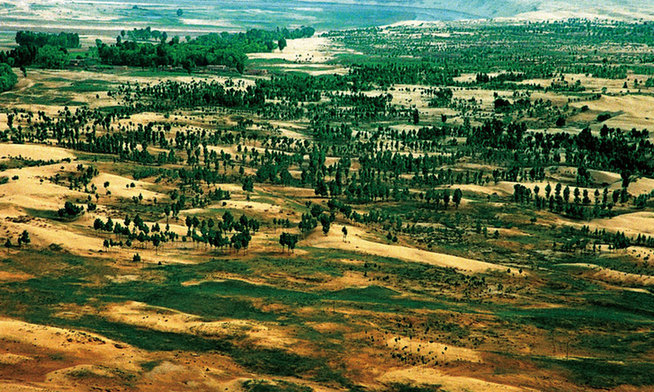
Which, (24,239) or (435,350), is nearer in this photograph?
(435,350)

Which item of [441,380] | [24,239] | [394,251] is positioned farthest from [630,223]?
[24,239]

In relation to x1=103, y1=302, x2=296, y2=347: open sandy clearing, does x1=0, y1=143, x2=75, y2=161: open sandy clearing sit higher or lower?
higher

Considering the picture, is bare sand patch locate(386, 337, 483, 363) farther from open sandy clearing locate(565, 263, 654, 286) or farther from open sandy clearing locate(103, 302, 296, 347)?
open sandy clearing locate(565, 263, 654, 286)

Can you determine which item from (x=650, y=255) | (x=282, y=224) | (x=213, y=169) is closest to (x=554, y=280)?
(x=650, y=255)

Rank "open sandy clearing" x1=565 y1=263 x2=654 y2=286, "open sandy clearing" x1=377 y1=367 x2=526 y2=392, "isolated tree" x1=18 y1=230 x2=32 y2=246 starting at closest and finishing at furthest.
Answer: "open sandy clearing" x1=377 y1=367 x2=526 y2=392 < "isolated tree" x1=18 y1=230 x2=32 y2=246 < "open sandy clearing" x1=565 y1=263 x2=654 y2=286

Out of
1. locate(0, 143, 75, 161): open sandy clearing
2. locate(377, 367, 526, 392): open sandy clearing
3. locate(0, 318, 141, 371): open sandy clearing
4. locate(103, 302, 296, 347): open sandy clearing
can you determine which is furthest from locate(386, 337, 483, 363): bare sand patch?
locate(0, 143, 75, 161): open sandy clearing

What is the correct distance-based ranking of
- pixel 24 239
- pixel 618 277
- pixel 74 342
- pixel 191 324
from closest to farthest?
1. pixel 74 342
2. pixel 191 324
3. pixel 24 239
4. pixel 618 277

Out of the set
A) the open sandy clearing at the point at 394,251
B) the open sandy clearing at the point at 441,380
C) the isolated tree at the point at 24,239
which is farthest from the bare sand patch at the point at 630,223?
the isolated tree at the point at 24,239

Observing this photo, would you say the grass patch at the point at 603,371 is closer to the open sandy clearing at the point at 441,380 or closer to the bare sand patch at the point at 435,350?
the bare sand patch at the point at 435,350

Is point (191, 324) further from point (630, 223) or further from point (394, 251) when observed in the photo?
point (630, 223)
